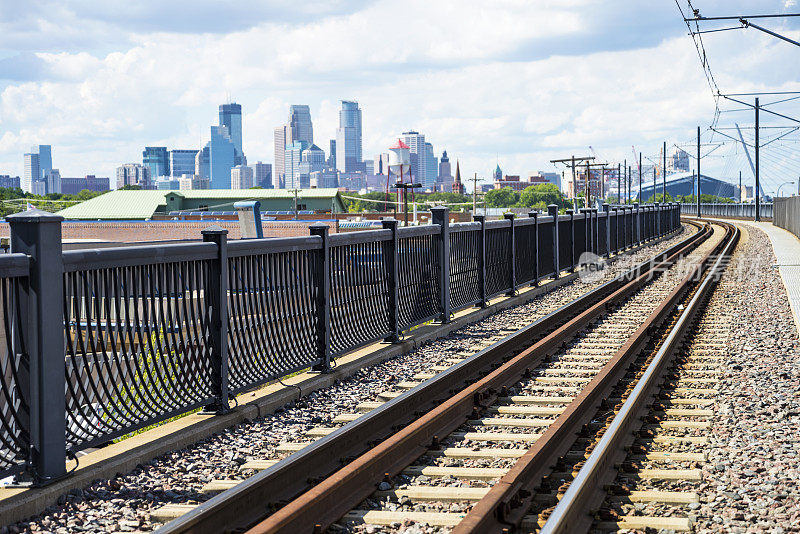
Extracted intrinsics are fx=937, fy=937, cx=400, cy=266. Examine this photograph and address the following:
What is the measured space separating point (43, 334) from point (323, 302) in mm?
4533

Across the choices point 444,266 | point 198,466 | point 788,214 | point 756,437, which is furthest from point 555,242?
point 788,214

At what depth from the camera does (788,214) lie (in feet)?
184

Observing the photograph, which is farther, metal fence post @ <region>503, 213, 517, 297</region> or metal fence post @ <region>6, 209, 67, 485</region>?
metal fence post @ <region>503, 213, 517, 297</region>

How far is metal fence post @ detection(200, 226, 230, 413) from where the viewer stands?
8.10 meters

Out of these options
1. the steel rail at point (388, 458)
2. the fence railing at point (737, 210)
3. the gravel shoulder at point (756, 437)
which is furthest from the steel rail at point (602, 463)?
the fence railing at point (737, 210)

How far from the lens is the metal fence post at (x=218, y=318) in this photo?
810 cm

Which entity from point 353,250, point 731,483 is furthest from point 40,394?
point 353,250

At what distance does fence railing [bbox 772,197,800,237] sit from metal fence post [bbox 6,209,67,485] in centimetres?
4673

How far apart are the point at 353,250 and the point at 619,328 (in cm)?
547

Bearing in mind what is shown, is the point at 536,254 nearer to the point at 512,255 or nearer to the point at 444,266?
the point at 512,255

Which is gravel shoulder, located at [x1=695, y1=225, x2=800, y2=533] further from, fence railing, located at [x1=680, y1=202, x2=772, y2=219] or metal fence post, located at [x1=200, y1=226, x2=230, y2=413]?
fence railing, located at [x1=680, y1=202, x2=772, y2=219]

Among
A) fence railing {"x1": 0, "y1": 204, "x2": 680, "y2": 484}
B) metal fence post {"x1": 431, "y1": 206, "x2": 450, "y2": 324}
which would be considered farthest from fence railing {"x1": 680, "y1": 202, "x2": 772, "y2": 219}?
fence railing {"x1": 0, "y1": 204, "x2": 680, "y2": 484}

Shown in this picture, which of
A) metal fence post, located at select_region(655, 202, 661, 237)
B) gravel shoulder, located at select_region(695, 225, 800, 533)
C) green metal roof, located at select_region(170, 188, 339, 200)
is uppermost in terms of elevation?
green metal roof, located at select_region(170, 188, 339, 200)

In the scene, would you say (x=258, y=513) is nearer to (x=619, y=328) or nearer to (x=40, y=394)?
(x=40, y=394)
